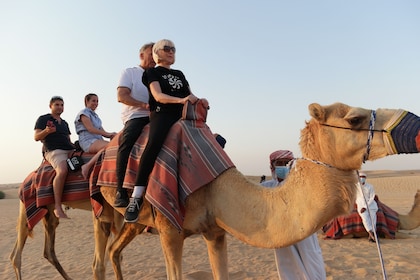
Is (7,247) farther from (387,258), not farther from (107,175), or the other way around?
(387,258)

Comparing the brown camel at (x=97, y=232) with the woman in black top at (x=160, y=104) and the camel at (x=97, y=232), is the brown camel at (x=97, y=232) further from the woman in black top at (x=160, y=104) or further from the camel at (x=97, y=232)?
the woman in black top at (x=160, y=104)

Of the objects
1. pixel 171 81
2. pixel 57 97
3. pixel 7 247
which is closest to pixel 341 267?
pixel 171 81

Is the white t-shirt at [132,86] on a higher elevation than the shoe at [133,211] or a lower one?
higher

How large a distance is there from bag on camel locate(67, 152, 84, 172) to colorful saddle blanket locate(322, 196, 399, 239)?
20.1 ft

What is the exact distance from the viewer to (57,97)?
5.65 meters

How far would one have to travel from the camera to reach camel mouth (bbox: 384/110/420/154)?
2.02 metres

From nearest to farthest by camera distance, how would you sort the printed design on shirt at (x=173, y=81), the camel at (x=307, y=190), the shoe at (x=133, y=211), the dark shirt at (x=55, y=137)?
the camel at (x=307, y=190)
the shoe at (x=133, y=211)
the printed design on shirt at (x=173, y=81)
the dark shirt at (x=55, y=137)

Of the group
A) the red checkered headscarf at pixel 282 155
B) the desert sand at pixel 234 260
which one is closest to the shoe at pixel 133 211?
the red checkered headscarf at pixel 282 155

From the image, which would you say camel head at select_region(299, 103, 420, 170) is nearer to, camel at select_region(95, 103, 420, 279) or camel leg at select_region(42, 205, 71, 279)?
camel at select_region(95, 103, 420, 279)

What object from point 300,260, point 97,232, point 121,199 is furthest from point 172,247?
point 97,232

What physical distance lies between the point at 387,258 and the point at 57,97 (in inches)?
245

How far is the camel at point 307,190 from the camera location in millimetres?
2195

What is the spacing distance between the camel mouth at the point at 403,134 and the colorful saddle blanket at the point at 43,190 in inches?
153

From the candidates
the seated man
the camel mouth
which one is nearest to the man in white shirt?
the camel mouth
